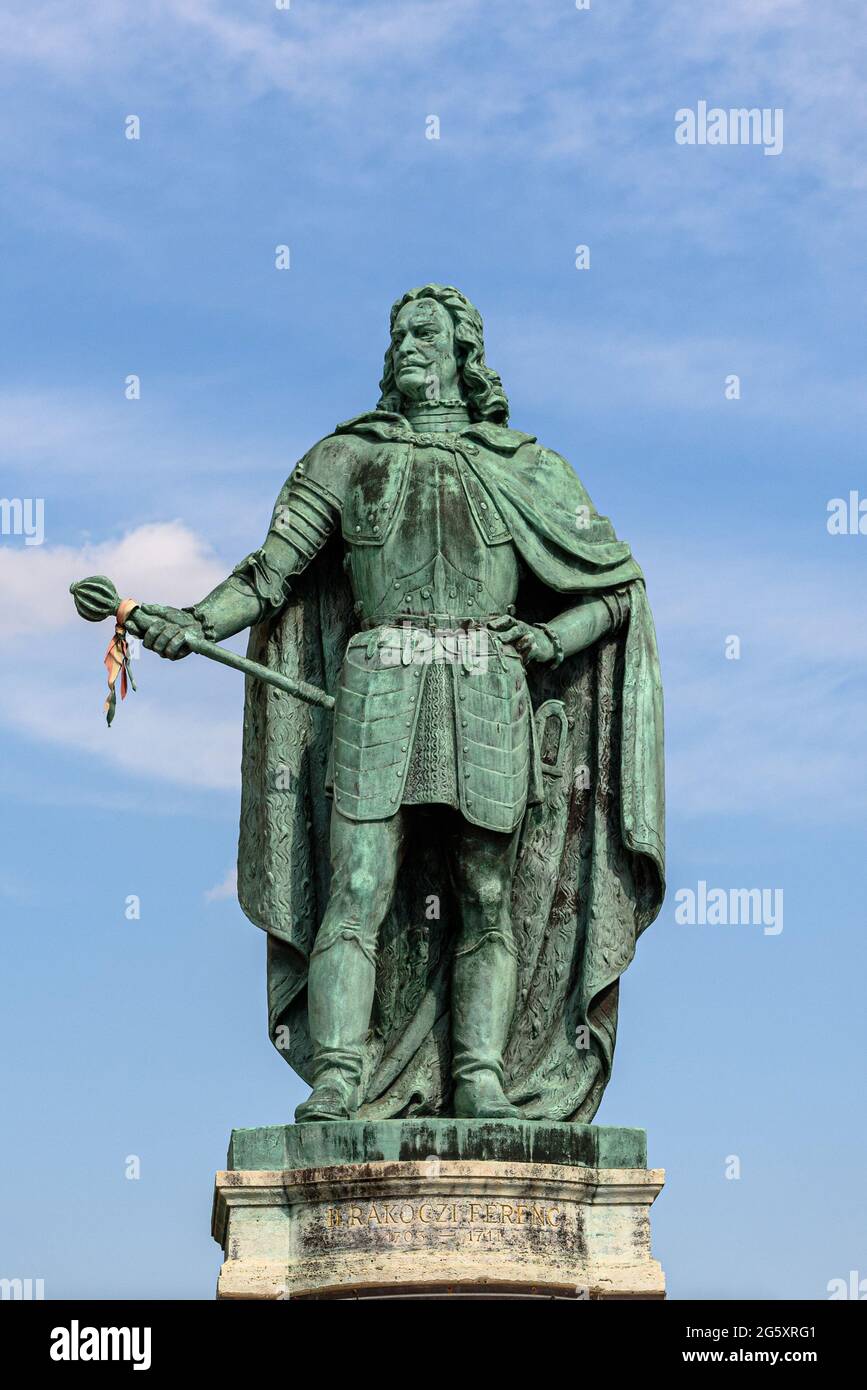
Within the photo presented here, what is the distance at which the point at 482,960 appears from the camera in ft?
58.6

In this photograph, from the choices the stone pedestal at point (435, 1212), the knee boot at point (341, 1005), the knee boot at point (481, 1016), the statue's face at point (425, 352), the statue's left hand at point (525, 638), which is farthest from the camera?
the statue's face at point (425, 352)

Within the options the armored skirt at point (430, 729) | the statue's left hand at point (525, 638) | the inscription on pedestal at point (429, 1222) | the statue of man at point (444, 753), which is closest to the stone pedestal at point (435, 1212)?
the inscription on pedestal at point (429, 1222)

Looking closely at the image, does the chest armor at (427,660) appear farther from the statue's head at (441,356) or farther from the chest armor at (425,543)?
the statue's head at (441,356)

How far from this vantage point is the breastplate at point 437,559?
18094mm

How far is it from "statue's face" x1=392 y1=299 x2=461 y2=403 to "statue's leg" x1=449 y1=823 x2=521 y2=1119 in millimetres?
2863

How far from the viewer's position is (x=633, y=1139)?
17.2 meters

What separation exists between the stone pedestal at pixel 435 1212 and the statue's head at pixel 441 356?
467 cm

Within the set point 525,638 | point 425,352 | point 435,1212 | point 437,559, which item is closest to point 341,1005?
point 435,1212

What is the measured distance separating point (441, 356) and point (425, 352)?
106 mm

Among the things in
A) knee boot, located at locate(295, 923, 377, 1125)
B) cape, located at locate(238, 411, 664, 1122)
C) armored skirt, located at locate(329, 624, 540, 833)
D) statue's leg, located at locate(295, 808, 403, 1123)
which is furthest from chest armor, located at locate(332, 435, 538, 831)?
knee boot, located at locate(295, 923, 377, 1125)

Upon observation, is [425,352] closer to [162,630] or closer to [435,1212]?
[162,630]

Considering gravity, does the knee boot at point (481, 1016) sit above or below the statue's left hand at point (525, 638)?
below
